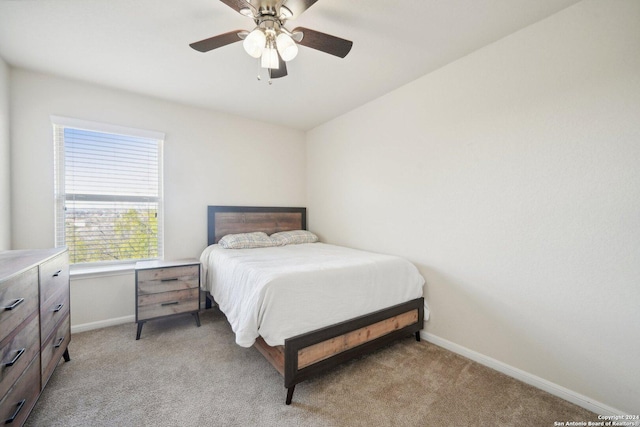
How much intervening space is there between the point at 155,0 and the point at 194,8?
0.71 feet

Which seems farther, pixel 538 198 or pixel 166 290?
pixel 166 290

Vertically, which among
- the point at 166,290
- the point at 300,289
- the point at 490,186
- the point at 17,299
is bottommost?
the point at 166,290

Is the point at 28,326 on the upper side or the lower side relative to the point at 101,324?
upper

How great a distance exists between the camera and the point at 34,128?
8.02 feet

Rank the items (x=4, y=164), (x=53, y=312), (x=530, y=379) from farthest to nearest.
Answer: (x=4, y=164), (x=530, y=379), (x=53, y=312)

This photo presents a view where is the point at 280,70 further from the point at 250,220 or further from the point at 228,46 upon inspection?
the point at 250,220

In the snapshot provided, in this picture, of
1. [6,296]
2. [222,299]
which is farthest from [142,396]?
[6,296]

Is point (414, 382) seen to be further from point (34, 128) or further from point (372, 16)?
point (34, 128)

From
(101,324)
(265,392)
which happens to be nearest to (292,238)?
(265,392)

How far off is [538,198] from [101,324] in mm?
4075

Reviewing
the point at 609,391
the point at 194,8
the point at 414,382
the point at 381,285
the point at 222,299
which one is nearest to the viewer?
the point at 609,391

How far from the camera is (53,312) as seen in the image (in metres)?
1.73

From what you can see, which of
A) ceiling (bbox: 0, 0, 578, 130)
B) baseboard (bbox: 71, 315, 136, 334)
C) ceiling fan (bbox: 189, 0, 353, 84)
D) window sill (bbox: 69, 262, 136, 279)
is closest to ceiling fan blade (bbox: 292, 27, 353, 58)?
ceiling fan (bbox: 189, 0, 353, 84)

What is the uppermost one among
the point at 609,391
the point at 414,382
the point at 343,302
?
the point at 343,302
